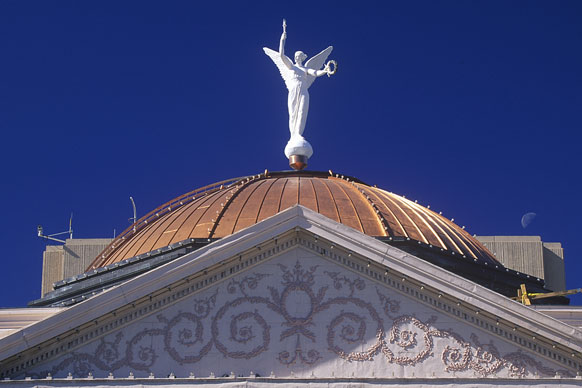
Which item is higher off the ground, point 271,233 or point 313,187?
point 313,187

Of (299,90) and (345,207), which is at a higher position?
(299,90)

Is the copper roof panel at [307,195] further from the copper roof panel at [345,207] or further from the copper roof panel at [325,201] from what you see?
the copper roof panel at [345,207]

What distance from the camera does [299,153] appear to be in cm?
4100

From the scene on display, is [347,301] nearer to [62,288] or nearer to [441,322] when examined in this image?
[441,322]

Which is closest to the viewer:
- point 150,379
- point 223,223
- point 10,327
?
point 150,379

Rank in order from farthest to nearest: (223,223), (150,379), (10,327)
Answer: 1. (223,223)
2. (10,327)
3. (150,379)

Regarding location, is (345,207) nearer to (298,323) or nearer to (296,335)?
(298,323)

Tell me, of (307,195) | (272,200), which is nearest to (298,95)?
(307,195)

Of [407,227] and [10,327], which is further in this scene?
[407,227]

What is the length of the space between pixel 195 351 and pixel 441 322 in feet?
15.5

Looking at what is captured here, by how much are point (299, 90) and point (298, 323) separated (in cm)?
1457

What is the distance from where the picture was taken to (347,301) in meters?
27.6

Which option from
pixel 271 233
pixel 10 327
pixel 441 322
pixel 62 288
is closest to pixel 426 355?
pixel 441 322

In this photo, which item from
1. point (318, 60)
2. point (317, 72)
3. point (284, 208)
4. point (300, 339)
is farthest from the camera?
point (318, 60)
